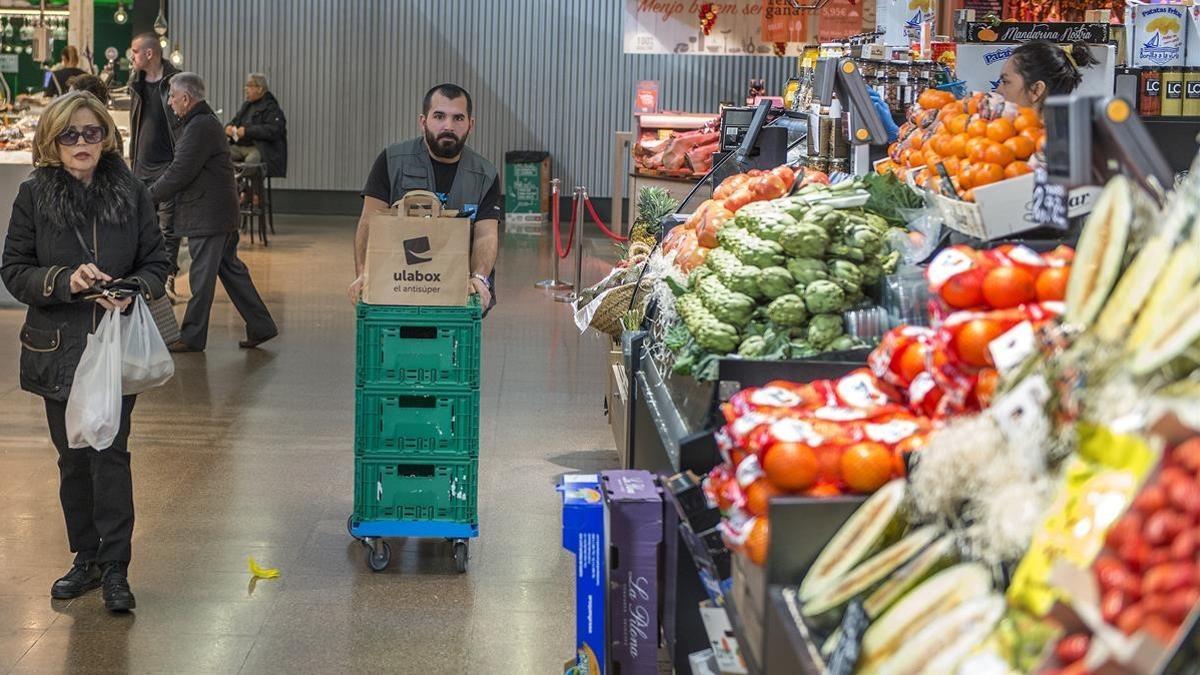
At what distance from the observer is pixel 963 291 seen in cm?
259

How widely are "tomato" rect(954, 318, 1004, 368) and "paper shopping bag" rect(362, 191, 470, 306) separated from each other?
3.05 m

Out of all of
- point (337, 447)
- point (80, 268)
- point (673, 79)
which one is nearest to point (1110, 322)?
point (80, 268)

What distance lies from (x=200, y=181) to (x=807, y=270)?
6609 millimetres

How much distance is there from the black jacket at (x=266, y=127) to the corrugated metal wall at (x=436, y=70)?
2.51m

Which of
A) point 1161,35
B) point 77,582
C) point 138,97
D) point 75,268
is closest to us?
point 75,268

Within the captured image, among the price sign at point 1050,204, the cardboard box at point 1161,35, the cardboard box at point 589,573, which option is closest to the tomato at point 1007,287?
the price sign at point 1050,204

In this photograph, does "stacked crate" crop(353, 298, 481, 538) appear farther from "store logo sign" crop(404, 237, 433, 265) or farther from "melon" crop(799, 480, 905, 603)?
"melon" crop(799, 480, 905, 603)

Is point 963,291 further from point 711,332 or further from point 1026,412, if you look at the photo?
point 711,332

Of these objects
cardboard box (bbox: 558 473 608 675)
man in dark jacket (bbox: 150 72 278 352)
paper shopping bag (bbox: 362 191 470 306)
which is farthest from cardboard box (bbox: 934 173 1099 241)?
man in dark jacket (bbox: 150 72 278 352)

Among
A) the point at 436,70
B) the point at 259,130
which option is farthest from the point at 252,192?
the point at 436,70

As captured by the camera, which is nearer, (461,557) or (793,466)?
(793,466)

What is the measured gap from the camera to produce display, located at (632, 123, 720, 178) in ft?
39.6

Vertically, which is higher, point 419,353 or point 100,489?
point 419,353

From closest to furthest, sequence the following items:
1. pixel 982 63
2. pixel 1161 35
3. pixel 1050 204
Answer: pixel 1050 204 < pixel 982 63 < pixel 1161 35
